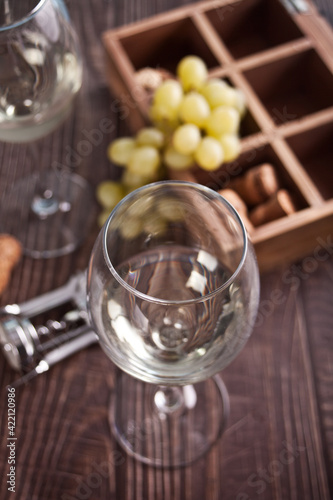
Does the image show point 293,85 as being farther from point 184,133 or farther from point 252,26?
point 184,133

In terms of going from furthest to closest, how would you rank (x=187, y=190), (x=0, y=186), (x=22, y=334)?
(x=0, y=186)
(x=22, y=334)
(x=187, y=190)

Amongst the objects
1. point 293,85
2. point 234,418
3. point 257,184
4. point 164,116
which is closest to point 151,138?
point 164,116

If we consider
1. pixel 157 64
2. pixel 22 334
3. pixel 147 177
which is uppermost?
pixel 157 64

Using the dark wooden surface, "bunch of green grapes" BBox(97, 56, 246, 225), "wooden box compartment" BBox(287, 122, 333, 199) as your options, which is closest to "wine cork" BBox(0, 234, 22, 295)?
the dark wooden surface

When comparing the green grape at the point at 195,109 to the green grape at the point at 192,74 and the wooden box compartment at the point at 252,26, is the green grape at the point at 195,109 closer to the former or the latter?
the green grape at the point at 192,74

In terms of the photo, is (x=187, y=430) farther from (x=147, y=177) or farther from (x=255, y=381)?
(x=147, y=177)

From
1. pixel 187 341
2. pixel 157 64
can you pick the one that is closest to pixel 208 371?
pixel 187 341

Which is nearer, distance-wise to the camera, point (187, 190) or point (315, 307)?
point (187, 190)

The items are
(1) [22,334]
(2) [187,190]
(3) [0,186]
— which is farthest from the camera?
(3) [0,186]
